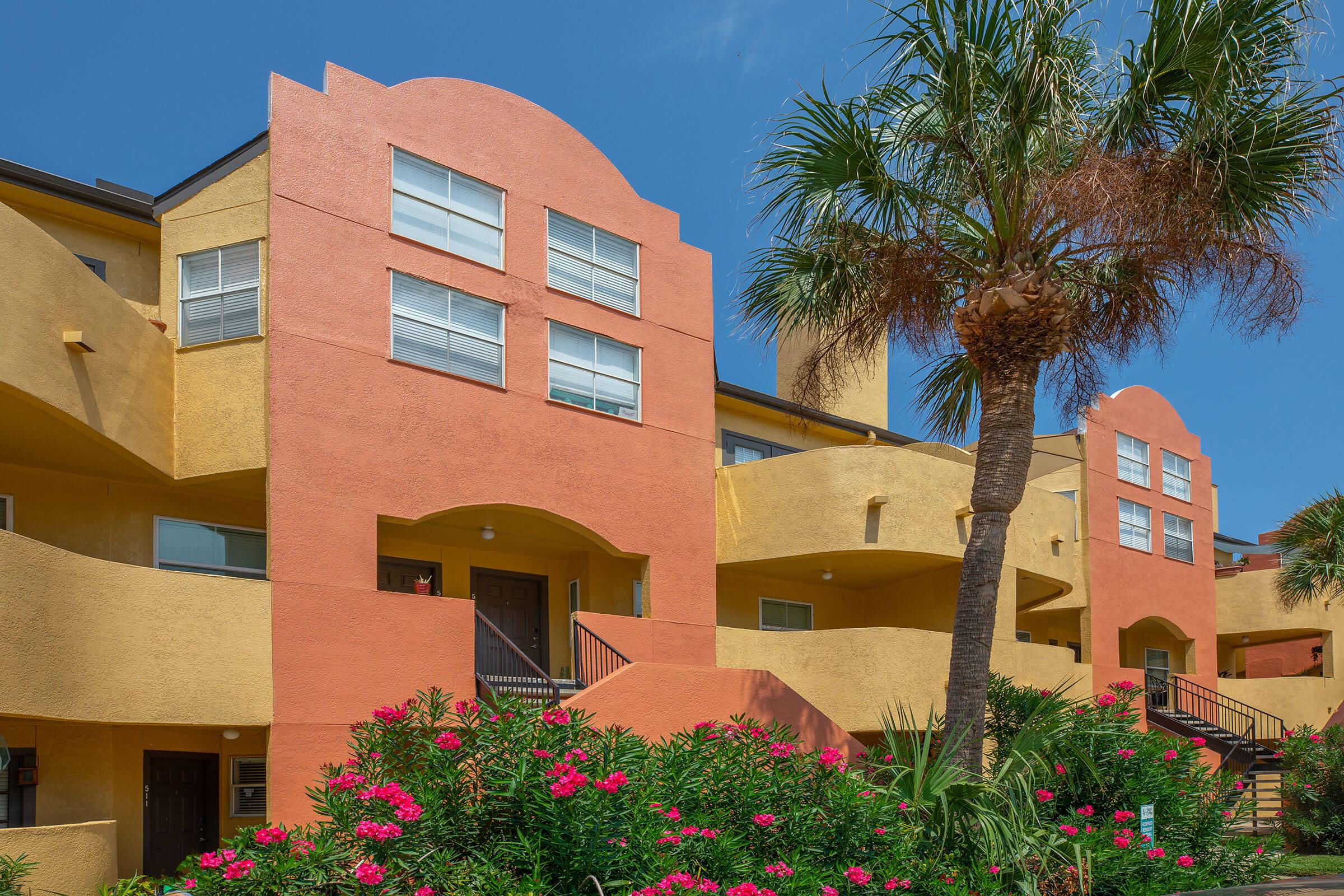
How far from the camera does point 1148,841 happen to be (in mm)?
12750

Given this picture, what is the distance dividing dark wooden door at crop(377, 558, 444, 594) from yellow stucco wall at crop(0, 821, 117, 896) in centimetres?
600

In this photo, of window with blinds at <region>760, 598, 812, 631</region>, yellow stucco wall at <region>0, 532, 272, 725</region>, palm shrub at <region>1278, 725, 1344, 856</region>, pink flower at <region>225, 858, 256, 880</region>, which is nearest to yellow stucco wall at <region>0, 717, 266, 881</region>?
yellow stucco wall at <region>0, 532, 272, 725</region>

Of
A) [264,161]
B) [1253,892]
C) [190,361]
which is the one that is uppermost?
[264,161]

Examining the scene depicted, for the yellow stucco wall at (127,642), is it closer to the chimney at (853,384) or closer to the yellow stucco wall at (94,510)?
the yellow stucco wall at (94,510)

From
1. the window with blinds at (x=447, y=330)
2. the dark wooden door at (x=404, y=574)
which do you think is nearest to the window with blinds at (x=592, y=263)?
the window with blinds at (x=447, y=330)

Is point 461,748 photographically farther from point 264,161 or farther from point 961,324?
point 264,161

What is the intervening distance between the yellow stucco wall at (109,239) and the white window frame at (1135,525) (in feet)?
76.6

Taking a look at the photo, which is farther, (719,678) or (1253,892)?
(719,678)

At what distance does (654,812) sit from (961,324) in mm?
7454

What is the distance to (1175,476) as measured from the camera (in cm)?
3394

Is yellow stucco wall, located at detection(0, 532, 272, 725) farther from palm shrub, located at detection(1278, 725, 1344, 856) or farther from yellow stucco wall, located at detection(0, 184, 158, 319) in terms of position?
palm shrub, located at detection(1278, 725, 1344, 856)

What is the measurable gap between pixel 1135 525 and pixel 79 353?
26191mm

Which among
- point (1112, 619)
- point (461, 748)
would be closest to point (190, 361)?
point (461, 748)

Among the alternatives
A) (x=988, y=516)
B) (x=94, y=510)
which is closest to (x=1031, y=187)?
(x=988, y=516)
